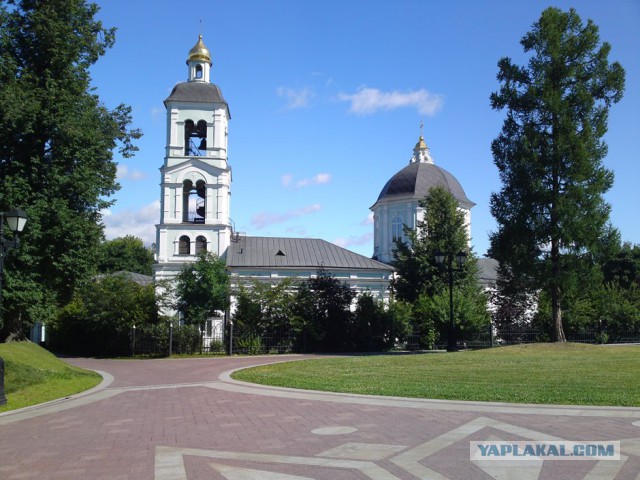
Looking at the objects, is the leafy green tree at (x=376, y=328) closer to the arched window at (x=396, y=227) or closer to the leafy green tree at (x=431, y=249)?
the leafy green tree at (x=431, y=249)

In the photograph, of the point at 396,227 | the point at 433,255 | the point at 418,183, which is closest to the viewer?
the point at 433,255

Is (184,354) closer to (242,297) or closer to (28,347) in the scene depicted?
(242,297)

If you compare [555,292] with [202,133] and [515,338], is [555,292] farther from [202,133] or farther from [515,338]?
[202,133]

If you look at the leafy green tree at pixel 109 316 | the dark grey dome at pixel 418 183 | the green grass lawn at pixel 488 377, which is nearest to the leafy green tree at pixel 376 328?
the green grass lawn at pixel 488 377

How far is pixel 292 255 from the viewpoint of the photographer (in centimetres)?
5016

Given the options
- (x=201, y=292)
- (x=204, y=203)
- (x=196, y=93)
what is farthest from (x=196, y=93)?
(x=201, y=292)

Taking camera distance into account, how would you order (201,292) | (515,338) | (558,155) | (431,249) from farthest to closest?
(431,249), (515,338), (201,292), (558,155)

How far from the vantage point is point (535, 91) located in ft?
92.1

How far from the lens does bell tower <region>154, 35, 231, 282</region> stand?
151 ft

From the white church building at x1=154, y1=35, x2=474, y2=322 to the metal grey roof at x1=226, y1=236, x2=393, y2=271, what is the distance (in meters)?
0.08

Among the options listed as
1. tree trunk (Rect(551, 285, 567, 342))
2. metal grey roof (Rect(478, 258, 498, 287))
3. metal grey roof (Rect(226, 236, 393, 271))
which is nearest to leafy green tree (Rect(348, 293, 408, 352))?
tree trunk (Rect(551, 285, 567, 342))

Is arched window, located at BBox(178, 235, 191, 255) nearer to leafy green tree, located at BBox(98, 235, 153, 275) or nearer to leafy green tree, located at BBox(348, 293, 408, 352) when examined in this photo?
leafy green tree, located at BBox(348, 293, 408, 352)

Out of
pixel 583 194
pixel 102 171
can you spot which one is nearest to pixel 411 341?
pixel 583 194

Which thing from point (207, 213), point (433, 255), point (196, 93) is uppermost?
point (196, 93)
